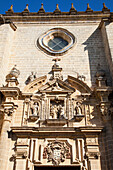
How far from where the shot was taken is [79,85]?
958 cm

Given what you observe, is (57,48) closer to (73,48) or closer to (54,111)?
(73,48)

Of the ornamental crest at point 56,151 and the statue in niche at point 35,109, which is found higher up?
the statue in niche at point 35,109

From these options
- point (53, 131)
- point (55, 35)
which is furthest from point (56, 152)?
point (55, 35)

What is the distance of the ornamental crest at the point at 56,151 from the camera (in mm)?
7438

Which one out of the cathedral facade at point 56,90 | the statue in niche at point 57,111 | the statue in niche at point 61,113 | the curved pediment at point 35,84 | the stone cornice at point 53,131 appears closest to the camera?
the cathedral facade at point 56,90

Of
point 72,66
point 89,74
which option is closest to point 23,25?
point 72,66

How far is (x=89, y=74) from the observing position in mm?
10062

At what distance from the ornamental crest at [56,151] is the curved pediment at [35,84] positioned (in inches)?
114

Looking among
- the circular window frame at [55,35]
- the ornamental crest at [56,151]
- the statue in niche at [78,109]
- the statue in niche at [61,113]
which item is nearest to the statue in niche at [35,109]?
the statue in niche at [61,113]

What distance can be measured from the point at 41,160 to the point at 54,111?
2.22 meters

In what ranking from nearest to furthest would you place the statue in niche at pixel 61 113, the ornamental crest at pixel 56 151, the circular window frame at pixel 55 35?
the ornamental crest at pixel 56 151, the statue in niche at pixel 61 113, the circular window frame at pixel 55 35

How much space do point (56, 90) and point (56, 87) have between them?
0.20 meters

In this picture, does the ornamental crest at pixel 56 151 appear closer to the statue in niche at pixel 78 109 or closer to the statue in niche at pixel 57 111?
the statue in niche at pixel 57 111

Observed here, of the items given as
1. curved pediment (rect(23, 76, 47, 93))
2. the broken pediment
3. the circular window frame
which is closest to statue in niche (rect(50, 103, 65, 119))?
the broken pediment
